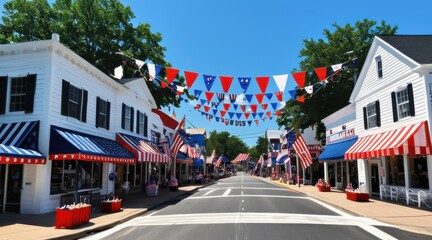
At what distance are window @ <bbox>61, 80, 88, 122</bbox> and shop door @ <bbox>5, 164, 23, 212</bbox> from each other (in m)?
3.08

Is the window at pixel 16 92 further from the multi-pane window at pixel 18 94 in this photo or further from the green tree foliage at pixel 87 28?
the green tree foliage at pixel 87 28

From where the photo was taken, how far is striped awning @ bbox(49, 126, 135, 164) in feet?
49.2

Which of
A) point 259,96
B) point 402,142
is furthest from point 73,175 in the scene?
point 402,142

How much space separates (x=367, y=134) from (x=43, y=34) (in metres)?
28.6

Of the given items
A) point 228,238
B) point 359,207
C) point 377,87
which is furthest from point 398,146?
point 228,238

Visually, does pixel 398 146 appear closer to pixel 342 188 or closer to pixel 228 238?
pixel 228 238

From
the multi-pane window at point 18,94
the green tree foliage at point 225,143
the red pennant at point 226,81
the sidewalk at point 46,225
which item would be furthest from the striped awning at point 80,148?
the green tree foliage at point 225,143

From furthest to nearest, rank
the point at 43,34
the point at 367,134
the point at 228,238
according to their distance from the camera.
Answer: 1. the point at 43,34
2. the point at 367,134
3. the point at 228,238

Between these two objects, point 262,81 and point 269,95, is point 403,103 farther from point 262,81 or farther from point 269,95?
point 269,95

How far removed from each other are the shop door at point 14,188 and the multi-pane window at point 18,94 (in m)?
2.62

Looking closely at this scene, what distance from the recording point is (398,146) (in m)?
16.4

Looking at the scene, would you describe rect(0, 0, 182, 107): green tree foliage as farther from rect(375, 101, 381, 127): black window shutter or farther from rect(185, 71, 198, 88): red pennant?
rect(375, 101, 381, 127): black window shutter

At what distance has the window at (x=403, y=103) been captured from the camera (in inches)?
695

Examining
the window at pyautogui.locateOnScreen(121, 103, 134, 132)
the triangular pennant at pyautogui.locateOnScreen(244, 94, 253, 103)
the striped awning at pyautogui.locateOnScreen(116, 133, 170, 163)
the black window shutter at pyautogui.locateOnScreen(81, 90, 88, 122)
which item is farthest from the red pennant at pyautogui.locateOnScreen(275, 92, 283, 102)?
the black window shutter at pyautogui.locateOnScreen(81, 90, 88, 122)
